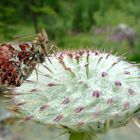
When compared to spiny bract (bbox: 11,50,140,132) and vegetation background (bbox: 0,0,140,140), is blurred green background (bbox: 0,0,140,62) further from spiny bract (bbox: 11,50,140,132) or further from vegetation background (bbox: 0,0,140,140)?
spiny bract (bbox: 11,50,140,132)

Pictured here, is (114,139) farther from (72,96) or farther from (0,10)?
(72,96)

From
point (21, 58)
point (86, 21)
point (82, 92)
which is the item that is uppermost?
point (86, 21)

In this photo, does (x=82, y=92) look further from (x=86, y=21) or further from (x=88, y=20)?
(x=88, y=20)

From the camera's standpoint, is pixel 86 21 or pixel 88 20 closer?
pixel 86 21

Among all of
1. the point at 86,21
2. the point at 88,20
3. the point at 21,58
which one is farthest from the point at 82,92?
the point at 88,20

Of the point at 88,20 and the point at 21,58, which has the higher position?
the point at 88,20

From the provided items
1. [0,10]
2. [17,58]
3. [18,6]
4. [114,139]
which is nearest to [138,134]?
[114,139]

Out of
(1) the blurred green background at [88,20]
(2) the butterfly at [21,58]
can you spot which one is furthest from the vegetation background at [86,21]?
(2) the butterfly at [21,58]
